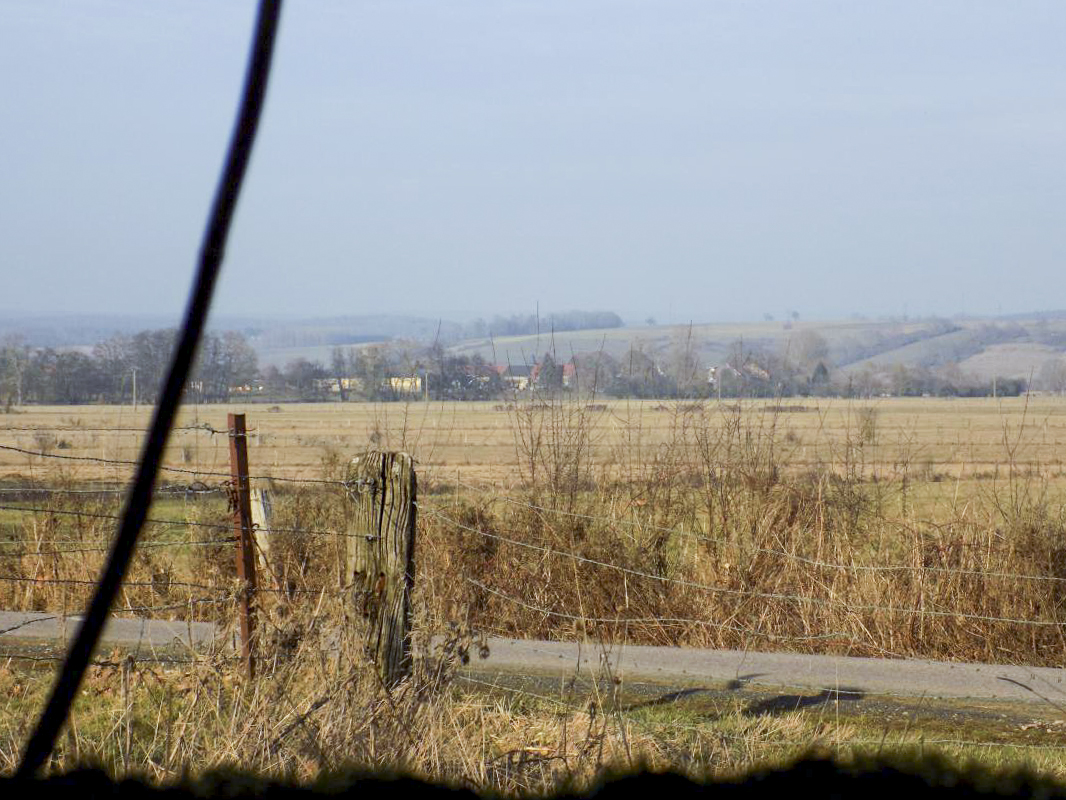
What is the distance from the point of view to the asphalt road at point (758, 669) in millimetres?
7164

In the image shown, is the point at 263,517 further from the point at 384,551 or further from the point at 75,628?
the point at 384,551

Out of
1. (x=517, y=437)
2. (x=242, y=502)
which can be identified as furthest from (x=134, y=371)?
(x=517, y=437)

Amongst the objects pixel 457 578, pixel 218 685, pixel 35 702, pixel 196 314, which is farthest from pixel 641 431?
pixel 196 314

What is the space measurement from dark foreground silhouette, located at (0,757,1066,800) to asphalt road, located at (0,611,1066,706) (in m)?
6.42

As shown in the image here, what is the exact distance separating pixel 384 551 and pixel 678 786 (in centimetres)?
515

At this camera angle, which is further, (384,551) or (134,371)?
(134,371)

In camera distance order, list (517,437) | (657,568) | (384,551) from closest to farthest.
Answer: (384,551) < (657,568) < (517,437)

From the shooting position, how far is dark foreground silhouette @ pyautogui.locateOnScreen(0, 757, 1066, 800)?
52 cm

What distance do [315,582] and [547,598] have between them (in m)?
1.73

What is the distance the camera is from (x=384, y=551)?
5590 mm

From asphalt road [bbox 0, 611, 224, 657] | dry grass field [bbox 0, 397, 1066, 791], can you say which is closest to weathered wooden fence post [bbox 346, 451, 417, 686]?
dry grass field [bbox 0, 397, 1066, 791]

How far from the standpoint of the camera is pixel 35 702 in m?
5.64

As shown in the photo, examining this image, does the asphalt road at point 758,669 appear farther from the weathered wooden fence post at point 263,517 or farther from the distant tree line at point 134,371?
the distant tree line at point 134,371

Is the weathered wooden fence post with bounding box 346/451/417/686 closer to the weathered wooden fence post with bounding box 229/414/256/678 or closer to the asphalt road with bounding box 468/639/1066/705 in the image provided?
the weathered wooden fence post with bounding box 229/414/256/678
